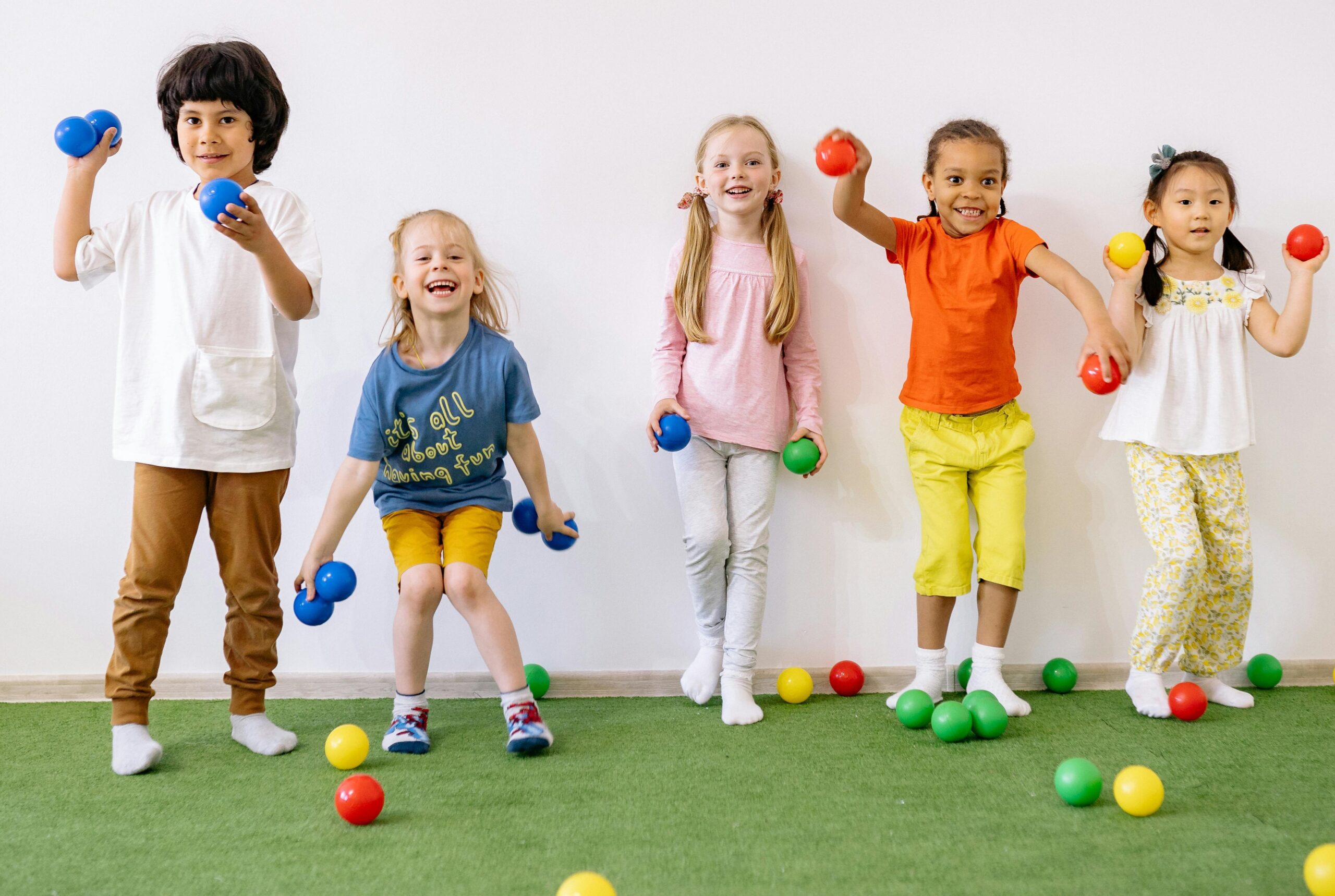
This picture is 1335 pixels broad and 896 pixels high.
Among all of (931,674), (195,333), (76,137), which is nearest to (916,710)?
(931,674)

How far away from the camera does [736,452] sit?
263cm

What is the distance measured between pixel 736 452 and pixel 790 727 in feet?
2.30

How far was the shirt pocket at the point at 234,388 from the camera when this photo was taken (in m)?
2.18

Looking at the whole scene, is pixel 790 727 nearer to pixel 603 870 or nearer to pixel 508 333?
pixel 603 870

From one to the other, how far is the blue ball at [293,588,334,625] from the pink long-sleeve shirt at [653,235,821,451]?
0.94 m

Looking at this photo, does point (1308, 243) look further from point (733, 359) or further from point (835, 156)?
point (733, 359)

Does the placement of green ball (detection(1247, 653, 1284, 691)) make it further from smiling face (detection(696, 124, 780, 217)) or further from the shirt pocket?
the shirt pocket

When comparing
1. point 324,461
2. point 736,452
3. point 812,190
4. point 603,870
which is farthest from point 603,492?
point 603,870

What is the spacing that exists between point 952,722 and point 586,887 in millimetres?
1087

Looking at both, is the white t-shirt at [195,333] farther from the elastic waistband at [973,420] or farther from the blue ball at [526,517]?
the elastic waistband at [973,420]

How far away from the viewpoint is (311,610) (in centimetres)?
220

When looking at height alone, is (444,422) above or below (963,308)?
below

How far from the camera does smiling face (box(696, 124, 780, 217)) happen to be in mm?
2539

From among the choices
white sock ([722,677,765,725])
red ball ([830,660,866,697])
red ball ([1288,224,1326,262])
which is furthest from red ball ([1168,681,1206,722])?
red ball ([1288,224,1326,262])
